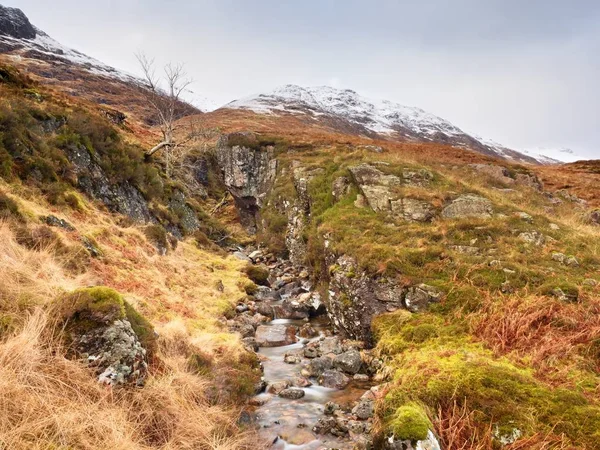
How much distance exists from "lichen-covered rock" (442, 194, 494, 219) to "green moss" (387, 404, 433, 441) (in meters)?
11.9

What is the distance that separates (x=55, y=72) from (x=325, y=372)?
9753 centimetres

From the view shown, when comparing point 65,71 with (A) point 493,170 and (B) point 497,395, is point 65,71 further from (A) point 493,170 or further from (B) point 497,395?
(B) point 497,395

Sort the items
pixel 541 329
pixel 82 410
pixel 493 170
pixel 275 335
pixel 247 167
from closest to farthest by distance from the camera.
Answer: pixel 82 410 < pixel 541 329 < pixel 275 335 < pixel 493 170 < pixel 247 167

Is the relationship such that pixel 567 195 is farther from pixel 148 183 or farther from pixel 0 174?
pixel 0 174

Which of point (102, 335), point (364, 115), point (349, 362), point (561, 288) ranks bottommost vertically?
point (349, 362)

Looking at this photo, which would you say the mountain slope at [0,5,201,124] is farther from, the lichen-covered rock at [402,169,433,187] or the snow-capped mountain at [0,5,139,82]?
the lichen-covered rock at [402,169,433,187]

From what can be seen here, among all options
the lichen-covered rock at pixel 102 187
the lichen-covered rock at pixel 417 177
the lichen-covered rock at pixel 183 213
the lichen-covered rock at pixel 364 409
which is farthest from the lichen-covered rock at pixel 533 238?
the lichen-covered rock at pixel 183 213

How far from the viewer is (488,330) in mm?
9461

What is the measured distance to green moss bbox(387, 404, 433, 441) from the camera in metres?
5.73

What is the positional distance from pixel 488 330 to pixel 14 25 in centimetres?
14172

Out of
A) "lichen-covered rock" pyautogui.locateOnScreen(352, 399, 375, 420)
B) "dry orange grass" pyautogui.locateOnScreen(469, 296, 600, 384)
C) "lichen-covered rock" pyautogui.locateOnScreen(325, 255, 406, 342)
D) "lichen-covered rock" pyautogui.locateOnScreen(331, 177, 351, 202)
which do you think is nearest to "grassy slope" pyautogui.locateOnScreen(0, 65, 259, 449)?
"lichen-covered rock" pyautogui.locateOnScreen(352, 399, 375, 420)

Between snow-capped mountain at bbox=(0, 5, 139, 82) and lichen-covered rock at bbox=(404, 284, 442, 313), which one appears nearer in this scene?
lichen-covered rock at bbox=(404, 284, 442, 313)

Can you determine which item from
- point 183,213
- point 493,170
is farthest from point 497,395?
point 493,170

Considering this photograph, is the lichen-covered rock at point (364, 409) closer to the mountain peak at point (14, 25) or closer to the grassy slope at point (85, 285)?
the grassy slope at point (85, 285)
